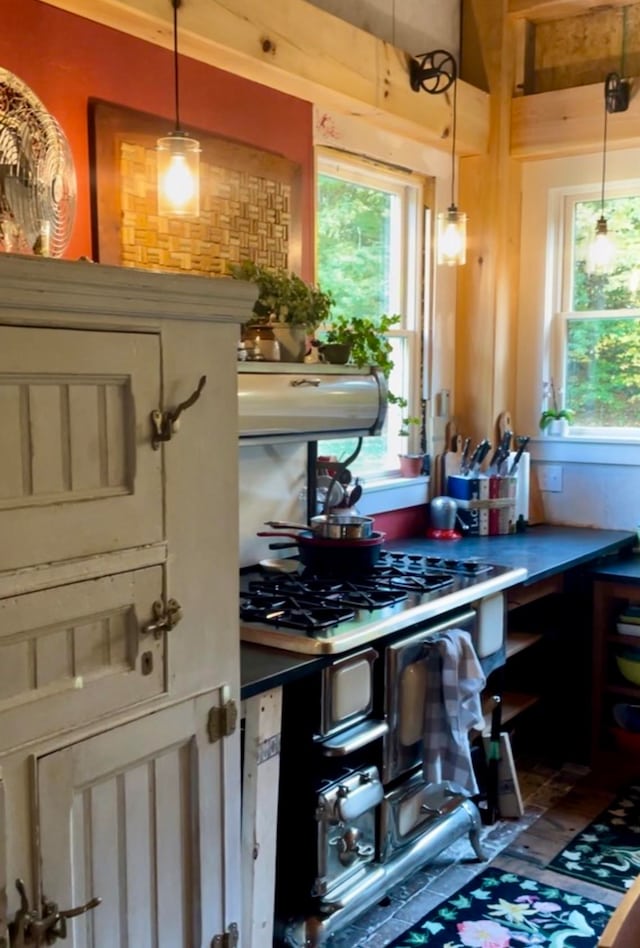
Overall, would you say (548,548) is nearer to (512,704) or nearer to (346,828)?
(512,704)

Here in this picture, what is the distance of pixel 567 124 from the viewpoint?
143 inches

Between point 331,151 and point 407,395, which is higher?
point 331,151

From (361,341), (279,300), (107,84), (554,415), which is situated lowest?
(554,415)

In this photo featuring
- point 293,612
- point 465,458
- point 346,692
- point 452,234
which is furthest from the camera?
point 465,458

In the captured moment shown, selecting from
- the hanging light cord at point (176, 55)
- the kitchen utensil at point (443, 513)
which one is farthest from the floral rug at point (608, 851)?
the hanging light cord at point (176, 55)

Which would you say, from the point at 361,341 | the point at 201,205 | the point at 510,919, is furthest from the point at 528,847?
the point at 201,205

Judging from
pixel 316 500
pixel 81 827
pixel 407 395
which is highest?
pixel 407 395

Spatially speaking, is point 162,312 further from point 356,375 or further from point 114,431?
point 356,375

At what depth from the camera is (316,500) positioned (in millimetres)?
3027

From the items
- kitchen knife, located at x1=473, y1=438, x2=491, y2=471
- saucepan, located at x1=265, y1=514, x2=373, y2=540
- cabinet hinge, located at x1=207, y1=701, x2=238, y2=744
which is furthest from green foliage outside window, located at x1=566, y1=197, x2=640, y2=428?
cabinet hinge, located at x1=207, y1=701, x2=238, y2=744

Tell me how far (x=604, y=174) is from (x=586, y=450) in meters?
1.09

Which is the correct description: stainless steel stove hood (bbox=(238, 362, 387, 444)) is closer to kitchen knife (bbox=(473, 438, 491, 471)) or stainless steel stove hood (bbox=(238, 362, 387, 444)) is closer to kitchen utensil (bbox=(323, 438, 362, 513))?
kitchen utensil (bbox=(323, 438, 362, 513))

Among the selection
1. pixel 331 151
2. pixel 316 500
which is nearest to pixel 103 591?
pixel 316 500

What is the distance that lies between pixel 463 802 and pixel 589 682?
0.98 meters
